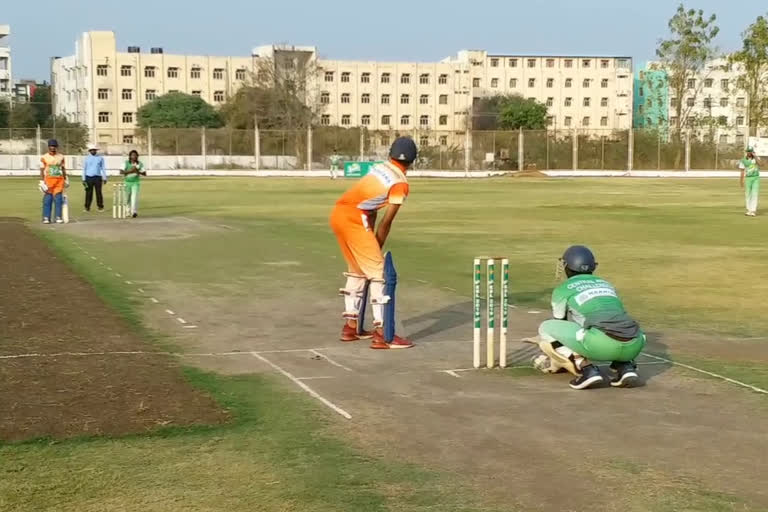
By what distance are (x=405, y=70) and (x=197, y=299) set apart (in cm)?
12058

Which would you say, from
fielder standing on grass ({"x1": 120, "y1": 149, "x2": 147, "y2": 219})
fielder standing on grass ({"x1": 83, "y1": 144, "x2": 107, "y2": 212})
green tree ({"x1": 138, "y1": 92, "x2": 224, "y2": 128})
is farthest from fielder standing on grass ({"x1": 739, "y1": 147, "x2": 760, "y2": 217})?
green tree ({"x1": 138, "y1": 92, "x2": 224, "y2": 128})

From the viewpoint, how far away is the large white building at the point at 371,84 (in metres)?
119

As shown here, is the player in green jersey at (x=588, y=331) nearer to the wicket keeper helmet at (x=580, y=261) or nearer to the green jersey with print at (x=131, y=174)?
the wicket keeper helmet at (x=580, y=261)

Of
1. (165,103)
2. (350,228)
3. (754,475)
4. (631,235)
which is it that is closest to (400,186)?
(350,228)

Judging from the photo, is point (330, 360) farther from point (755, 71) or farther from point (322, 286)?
point (755, 71)

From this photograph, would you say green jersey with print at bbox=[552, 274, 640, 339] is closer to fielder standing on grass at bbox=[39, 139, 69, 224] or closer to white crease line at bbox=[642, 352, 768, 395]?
white crease line at bbox=[642, 352, 768, 395]

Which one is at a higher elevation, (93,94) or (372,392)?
(93,94)

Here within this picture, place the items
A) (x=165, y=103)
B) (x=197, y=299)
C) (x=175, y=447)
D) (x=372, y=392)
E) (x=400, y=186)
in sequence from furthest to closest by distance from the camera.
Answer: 1. (x=165, y=103)
2. (x=197, y=299)
3. (x=400, y=186)
4. (x=372, y=392)
5. (x=175, y=447)

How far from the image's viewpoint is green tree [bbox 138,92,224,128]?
355 ft

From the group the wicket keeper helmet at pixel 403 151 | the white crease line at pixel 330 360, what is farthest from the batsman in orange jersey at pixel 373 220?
the white crease line at pixel 330 360

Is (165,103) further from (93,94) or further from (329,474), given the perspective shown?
(329,474)

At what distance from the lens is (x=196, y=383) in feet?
25.1

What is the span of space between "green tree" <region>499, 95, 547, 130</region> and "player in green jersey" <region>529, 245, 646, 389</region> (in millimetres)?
112308

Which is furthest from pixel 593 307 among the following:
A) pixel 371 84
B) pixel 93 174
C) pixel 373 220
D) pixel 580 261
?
pixel 371 84
